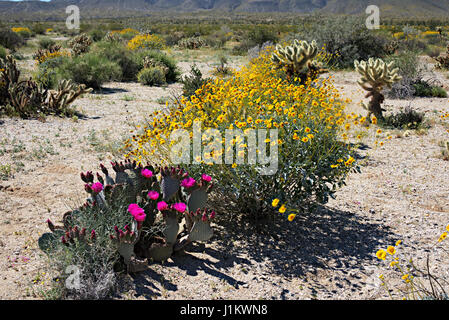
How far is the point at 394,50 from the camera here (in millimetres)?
18844

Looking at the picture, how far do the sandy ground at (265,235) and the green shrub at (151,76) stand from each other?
5.59m

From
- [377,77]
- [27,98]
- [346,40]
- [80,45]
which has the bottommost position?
[27,98]

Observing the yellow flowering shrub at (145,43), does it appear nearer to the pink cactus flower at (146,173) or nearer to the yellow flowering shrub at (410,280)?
the pink cactus flower at (146,173)

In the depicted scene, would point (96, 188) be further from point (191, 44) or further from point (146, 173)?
point (191, 44)

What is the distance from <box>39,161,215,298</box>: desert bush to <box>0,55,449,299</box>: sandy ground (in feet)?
0.58

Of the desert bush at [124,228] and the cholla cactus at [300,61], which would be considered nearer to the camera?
the desert bush at [124,228]

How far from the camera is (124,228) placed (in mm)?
3045

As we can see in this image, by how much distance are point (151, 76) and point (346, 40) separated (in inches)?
341

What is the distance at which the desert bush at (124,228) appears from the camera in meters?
2.79

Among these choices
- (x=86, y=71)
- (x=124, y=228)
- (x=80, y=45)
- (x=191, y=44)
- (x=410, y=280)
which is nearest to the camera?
(x=410, y=280)

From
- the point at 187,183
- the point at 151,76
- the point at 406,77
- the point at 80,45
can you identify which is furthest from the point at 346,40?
the point at 187,183

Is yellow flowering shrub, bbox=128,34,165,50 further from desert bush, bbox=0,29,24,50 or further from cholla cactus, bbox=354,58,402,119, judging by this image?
cholla cactus, bbox=354,58,402,119

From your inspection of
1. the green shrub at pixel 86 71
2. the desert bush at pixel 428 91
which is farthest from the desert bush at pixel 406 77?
the green shrub at pixel 86 71
